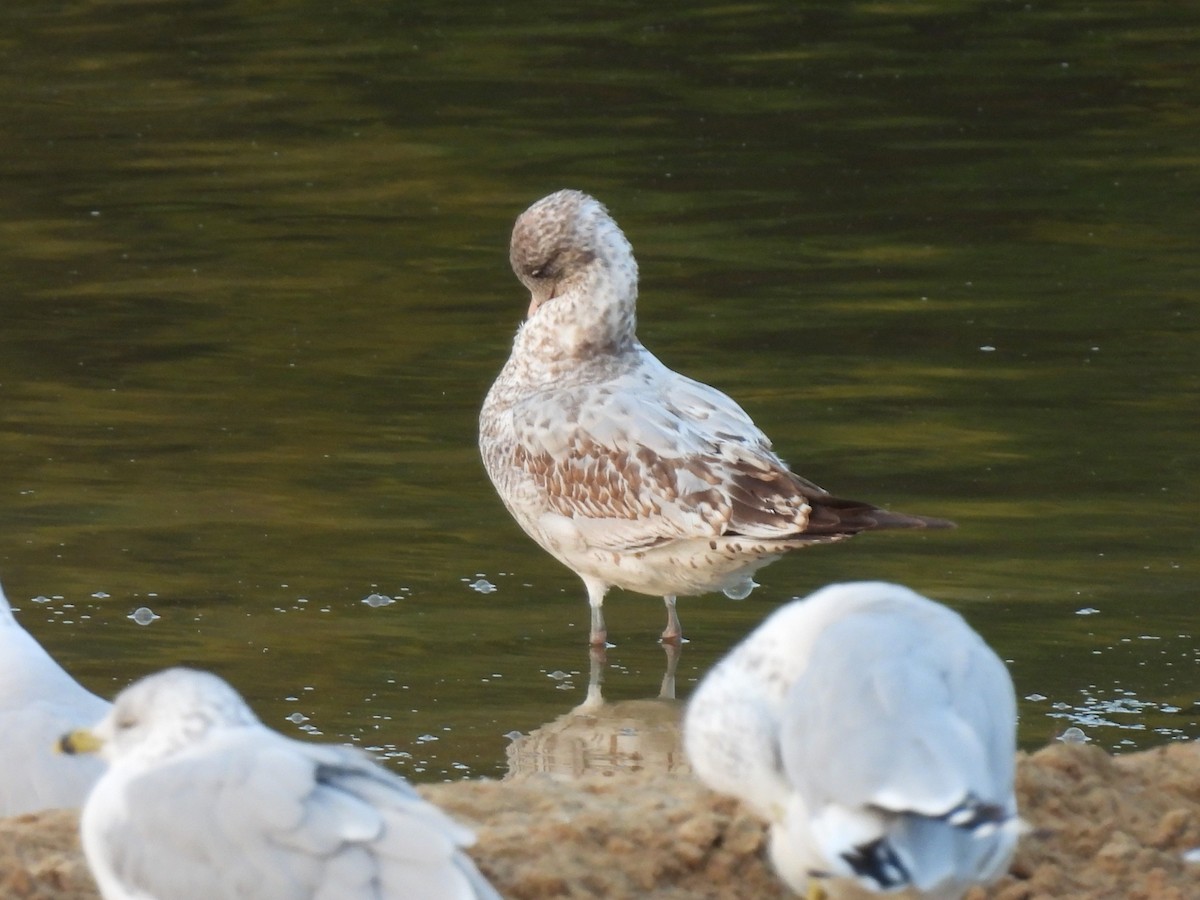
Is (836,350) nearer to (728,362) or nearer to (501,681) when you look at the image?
(728,362)

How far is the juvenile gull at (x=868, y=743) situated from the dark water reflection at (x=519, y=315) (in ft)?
6.97

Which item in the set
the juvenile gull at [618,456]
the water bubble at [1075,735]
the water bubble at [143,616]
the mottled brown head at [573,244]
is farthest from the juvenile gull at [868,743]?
the mottled brown head at [573,244]

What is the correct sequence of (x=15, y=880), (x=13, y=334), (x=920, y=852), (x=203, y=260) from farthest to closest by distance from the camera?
(x=203, y=260), (x=13, y=334), (x=15, y=880), (x=920, y=852)

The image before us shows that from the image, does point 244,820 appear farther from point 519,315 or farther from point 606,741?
point 519,315

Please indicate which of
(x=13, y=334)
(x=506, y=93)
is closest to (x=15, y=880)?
(x=13, y=334)

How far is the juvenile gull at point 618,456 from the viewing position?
7.09m

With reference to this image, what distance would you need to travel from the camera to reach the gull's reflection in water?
20.9ft

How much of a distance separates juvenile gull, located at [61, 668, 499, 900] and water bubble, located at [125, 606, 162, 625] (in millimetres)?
3489

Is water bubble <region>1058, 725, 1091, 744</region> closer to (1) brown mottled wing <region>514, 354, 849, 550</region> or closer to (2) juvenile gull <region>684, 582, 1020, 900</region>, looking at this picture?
(1) brown mottled wing <region>514, 354, 849, 550</region>

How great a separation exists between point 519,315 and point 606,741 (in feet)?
17.5

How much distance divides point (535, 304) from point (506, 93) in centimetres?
878

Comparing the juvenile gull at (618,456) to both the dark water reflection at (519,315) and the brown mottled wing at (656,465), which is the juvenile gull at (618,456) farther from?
the dark water reflection at (519,315)

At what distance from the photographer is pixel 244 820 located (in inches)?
148

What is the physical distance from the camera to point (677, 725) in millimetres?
6688
